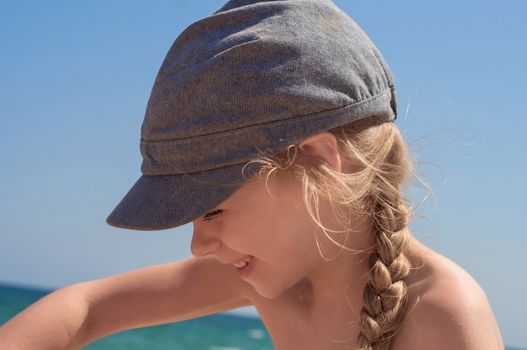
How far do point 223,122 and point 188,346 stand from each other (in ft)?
55.5

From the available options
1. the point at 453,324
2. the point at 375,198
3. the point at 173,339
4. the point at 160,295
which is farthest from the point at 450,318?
the point at 173,339

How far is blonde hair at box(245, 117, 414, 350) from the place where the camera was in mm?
1752

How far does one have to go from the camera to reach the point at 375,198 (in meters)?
1.89

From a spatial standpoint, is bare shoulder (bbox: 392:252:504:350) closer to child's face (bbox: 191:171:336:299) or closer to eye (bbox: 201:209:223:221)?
child's face (bbox: 191:171:336:299)

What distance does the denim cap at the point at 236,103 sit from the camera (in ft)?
5.39

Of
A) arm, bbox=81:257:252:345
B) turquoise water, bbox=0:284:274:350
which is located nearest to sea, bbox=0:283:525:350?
turquoise water, bbox=0:284:274:350

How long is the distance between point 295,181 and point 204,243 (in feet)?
0.81

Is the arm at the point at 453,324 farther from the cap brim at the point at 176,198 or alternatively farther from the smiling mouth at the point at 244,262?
the cap brim at the point at 176,198

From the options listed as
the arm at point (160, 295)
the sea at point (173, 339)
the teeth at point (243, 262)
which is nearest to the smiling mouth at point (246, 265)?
the teeth at point (243, 262)

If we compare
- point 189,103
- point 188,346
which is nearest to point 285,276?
point 189,103

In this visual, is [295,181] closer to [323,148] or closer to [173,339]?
[323,148]

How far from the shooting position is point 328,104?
5.45 ft

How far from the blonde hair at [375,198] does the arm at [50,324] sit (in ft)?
2.17

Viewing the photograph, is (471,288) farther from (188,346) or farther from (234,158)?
(188,346)
